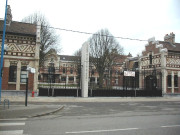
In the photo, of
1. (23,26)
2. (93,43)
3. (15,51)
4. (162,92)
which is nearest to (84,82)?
(15,51)

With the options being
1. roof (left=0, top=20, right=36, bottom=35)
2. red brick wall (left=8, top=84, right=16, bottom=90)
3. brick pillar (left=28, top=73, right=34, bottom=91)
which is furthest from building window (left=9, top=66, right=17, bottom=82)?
roof (left=0, top=20, right=36, bottom=35)

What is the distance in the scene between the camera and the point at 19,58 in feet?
66.8

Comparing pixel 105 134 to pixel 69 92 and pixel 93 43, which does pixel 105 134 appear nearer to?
pixel 69 92

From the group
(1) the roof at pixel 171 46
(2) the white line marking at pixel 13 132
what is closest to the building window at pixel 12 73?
(2) the white line marking at pixel 13 132

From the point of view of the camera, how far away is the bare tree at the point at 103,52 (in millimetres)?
36062

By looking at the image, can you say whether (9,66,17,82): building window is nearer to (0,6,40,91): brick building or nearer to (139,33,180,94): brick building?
(0,6,40,91): brick building

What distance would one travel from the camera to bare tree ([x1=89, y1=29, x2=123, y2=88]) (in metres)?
36.1

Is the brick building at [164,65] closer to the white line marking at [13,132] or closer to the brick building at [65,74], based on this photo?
the brick building at [65,74]

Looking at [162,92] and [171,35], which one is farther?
[171,35]

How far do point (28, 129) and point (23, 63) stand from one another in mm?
14917

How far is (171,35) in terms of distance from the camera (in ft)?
100.0

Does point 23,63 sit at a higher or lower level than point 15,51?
lower

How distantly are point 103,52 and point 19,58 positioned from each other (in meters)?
19.9

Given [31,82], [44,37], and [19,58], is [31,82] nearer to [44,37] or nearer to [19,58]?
[19,58]
